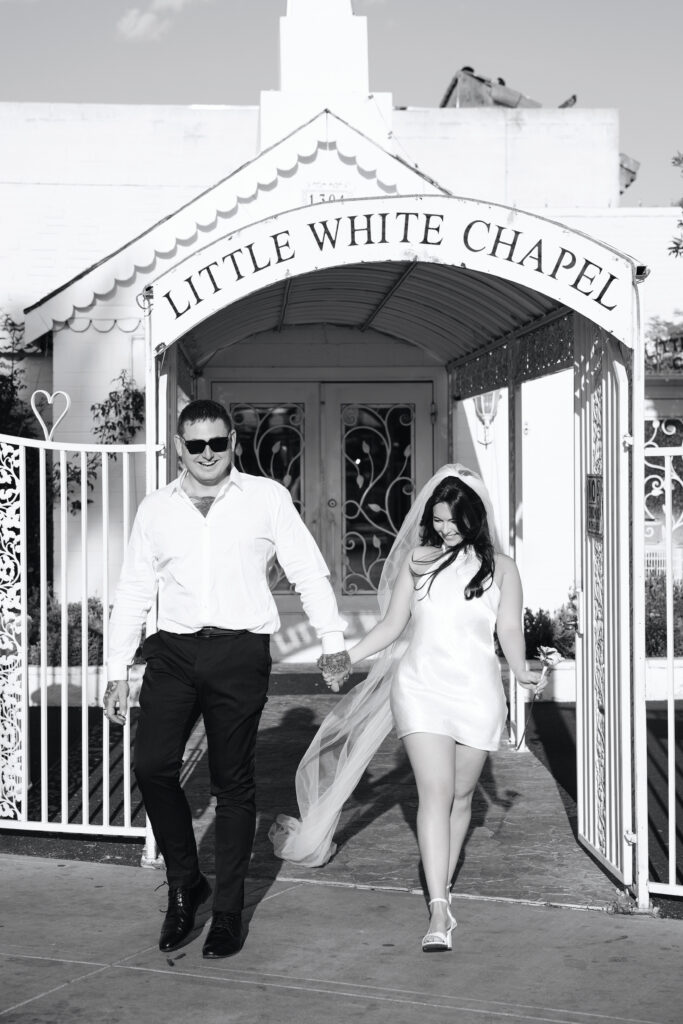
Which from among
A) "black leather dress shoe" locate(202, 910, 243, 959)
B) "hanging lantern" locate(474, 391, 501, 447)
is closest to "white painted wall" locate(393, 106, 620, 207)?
"hanging lantern" locate(474, 391, 501, 447)

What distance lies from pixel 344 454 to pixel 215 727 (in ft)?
25.5

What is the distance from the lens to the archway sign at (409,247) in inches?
226

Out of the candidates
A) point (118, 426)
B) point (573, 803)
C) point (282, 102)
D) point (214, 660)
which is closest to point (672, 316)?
point (282, 102)

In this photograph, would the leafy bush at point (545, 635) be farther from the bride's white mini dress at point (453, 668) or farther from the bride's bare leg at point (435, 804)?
the bride's bare leg at point (435, 804)

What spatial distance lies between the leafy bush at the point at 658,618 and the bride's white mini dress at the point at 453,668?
584 cm

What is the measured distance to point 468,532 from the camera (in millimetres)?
5285

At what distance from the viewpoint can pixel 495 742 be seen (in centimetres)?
516

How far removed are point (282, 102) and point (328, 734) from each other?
32.9 ft

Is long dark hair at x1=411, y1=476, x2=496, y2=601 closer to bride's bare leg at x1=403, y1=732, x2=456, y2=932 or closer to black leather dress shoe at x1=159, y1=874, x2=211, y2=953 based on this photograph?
bride's bare leg at x1=403, y1=732, x2=456, y2=932

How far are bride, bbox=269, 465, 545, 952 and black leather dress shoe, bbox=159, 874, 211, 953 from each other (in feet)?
2.99

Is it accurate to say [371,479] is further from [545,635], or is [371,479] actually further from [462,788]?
[462,788]

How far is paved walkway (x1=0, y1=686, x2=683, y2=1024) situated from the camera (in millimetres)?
4398

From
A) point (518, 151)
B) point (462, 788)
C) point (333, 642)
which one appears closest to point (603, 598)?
point (462, 788)

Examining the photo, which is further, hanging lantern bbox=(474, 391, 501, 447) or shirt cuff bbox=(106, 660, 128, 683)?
hanging lantern bbox=(474, 391, 501, 447)
